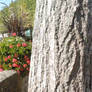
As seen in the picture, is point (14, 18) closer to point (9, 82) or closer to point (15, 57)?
point (15, 57)

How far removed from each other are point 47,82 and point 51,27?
0.42 m

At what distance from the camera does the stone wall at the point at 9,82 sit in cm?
309

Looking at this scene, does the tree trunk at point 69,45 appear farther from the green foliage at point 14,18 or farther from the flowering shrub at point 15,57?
the green foliage at point 14,18

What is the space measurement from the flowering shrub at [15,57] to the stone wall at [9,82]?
0.49 m

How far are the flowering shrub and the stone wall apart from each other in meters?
0.49

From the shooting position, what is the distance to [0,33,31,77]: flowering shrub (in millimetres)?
4393

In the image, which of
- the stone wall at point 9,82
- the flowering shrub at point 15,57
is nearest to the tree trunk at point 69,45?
the stone wall at point 9,82

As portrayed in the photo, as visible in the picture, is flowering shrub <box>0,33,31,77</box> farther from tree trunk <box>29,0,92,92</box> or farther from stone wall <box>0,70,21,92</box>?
tree trunk <box>29,0,92,92</box>

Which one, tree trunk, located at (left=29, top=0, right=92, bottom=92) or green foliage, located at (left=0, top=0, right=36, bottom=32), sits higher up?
green foliage, located at (left=0, top=0, right=36, bottom=32)

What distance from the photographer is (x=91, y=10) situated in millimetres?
1440

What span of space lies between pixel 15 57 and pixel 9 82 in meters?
1.20

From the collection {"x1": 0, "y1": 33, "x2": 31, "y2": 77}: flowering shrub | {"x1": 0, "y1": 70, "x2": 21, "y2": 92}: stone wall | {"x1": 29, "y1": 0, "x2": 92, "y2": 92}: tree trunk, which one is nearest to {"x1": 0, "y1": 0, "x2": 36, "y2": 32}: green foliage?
{"x1": 0, "y1": 33, "x2": 31, "y2": 77}: flowering shrub

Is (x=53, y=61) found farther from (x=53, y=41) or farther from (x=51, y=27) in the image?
(x=51, y=27)

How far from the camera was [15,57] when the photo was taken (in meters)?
4.54
